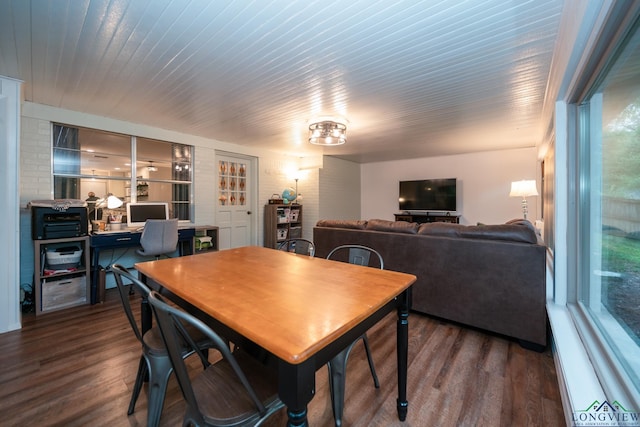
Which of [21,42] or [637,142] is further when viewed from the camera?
[21,42]

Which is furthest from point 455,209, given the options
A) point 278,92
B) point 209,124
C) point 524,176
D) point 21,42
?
point 21,42

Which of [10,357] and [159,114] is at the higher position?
[159,114]

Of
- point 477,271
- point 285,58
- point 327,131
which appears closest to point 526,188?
point 477,271

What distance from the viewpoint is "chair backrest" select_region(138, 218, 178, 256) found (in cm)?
314

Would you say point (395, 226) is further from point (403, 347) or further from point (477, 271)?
point (403, 347)

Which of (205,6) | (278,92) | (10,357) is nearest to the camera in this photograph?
(205,6)

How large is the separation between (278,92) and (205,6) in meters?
1.13

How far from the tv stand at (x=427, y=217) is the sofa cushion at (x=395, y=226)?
133 inches

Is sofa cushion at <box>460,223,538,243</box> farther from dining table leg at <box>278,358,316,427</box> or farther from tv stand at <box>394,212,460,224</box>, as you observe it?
tv stand at <box>394,212,460,224</box>

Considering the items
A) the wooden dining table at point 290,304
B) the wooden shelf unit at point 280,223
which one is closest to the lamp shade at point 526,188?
the wooden dining table at point 290,304

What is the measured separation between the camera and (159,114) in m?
3.26

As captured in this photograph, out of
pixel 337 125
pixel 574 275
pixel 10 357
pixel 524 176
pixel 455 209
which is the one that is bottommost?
pixel 10 357

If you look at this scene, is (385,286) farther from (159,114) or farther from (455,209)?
(455,209)

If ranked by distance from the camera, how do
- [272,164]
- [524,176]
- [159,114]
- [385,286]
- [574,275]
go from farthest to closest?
[272,164], [524,176], [159,114], [574,275], [385,286]
